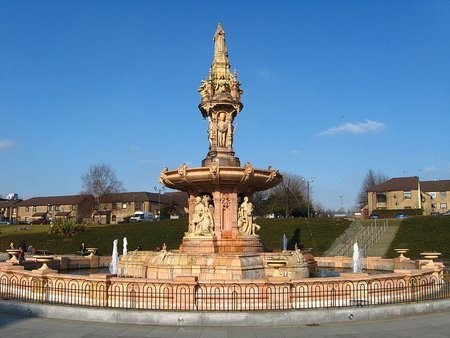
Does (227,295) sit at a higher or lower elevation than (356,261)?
higher

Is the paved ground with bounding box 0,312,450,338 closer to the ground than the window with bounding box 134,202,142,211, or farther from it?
closer to the ground

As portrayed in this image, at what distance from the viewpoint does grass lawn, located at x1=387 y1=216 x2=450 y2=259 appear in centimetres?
4003

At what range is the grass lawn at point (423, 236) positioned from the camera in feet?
131

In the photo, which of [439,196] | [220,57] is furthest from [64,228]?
[439,196]

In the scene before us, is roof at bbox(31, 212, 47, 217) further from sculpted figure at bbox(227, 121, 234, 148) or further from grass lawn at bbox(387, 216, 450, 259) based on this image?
sculpted figure at bbox(227, 121, 234, 148)

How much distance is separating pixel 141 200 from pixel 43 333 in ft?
342

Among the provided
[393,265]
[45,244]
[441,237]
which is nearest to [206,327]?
[393,265]

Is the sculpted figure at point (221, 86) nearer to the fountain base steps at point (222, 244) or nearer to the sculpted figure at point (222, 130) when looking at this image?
the sculpted figure at point (222, 130)

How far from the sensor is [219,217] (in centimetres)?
2077

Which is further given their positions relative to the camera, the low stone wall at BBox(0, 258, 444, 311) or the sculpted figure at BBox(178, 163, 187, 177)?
the sculpted figure at BBox(178, 163, 187, 177)

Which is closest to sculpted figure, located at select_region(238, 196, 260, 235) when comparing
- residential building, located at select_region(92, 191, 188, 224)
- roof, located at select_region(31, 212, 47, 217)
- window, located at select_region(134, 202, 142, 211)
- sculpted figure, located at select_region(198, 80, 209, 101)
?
sculpted figure, located at select_region(198, 80, 209, 101)

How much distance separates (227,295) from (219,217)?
7579mm

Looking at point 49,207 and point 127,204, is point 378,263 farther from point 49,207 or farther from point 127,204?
point 49,207

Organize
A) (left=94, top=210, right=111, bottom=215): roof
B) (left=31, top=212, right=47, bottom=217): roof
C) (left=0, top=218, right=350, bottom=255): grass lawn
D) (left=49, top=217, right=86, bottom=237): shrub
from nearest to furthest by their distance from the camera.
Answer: (left=0, top=218, right=350, bottom=255): grass lawn, (left=49, top=217, right=86, bottom=237): shrub, (left=94, top=210, right=111, bottom=215): roof, (left=31, top=212, right=47, bottom=217): roof
